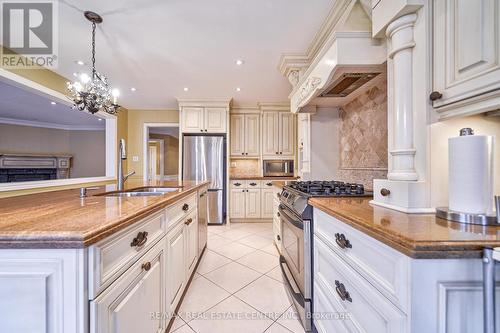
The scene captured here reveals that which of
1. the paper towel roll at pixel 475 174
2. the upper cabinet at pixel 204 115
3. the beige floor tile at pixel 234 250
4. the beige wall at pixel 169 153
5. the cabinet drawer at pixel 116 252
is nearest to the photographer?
the cabinet drawer at pixel 116 252

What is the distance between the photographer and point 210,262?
8.00 ft

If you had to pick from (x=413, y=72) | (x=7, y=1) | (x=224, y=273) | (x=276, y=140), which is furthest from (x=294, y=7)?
(x=276, y=140)

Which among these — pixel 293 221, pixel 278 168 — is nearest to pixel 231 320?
pixel 293 221

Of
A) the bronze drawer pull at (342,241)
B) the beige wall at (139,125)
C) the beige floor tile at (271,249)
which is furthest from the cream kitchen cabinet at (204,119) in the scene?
the bronze drawer pull at (342,241)

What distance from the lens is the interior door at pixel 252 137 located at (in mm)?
4590

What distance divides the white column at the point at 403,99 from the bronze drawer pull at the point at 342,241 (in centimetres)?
40

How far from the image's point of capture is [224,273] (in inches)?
86.3

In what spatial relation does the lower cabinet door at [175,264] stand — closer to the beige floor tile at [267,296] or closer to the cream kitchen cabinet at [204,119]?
the beige floor tile at [267,296]

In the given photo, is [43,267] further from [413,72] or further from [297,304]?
[413,72]

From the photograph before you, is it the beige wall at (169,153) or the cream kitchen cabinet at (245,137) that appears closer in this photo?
the cream kitchen cabinet at (245,137)

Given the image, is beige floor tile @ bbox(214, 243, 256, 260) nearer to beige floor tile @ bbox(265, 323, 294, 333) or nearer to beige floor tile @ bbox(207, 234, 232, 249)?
beige floor tile @ bbox(207, 234, 232, 249)

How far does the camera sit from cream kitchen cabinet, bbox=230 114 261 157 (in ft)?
15.1

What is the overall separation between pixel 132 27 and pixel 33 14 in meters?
0.79

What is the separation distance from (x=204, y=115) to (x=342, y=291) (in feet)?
12.9
